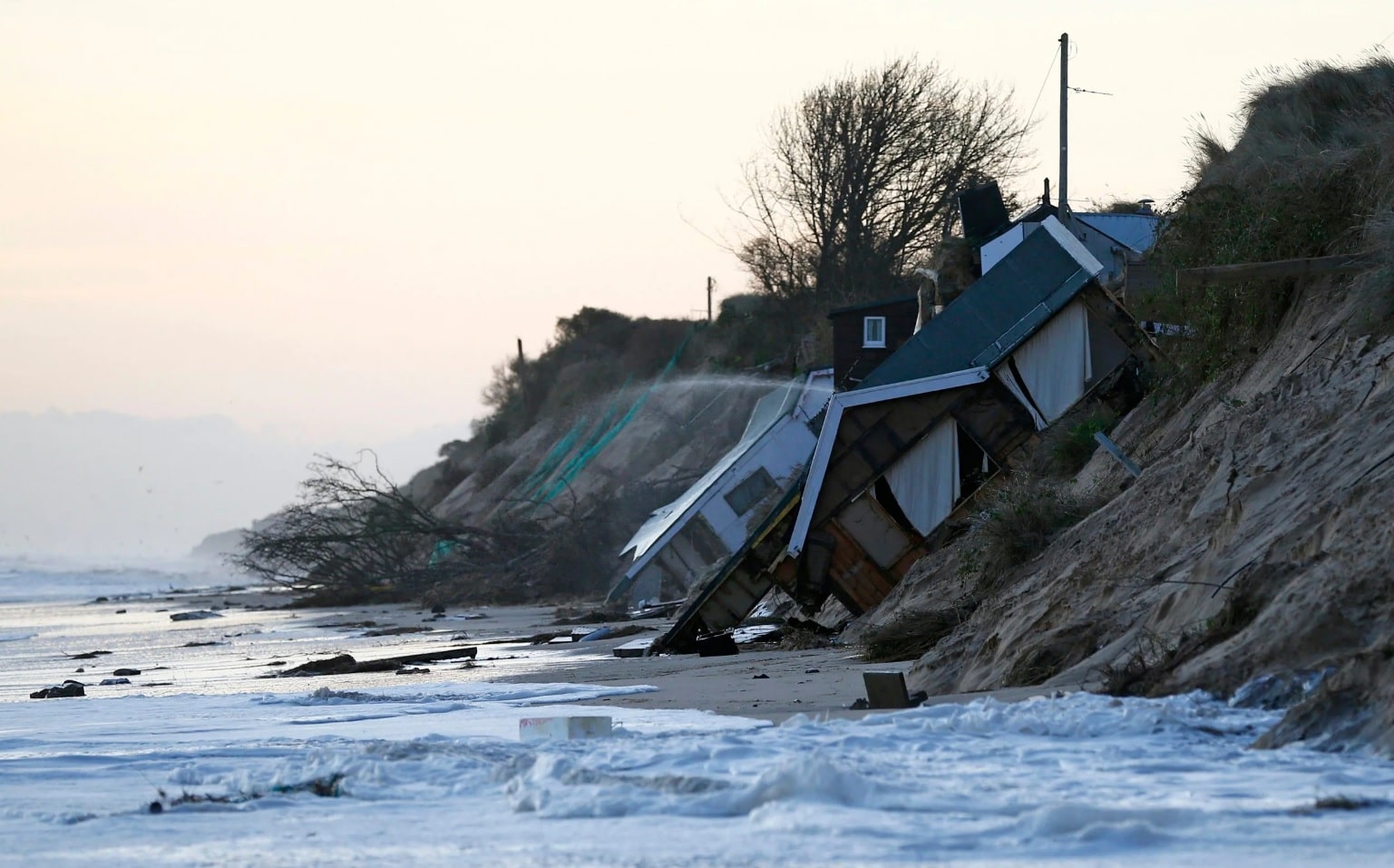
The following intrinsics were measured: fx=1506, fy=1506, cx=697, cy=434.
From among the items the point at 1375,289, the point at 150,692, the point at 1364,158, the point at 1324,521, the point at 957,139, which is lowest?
the point at 150,692

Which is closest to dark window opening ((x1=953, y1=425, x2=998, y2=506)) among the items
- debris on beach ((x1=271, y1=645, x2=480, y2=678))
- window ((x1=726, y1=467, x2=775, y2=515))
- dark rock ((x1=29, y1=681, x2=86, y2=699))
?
debris on beach ((x1=271, y1=645, x2=480, y2=678))

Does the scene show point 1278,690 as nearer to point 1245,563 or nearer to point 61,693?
point 1245,563

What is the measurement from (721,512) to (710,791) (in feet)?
73.1

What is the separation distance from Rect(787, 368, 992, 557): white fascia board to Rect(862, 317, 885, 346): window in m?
15.9

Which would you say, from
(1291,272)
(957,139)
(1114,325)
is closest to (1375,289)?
(1291,272)

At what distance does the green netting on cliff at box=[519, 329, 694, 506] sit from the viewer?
149 feet

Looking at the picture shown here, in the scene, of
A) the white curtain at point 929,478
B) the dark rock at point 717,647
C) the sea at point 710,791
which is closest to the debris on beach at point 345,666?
the dark rock at point 717,647

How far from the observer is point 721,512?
2853 cm

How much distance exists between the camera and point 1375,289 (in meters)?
11.0

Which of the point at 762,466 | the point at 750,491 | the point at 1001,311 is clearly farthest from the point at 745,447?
the point at 1001,311

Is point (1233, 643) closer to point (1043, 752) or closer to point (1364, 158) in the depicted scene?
point (1043, 752)

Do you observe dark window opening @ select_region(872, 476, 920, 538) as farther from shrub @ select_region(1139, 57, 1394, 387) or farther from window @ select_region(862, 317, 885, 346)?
window @ select_region(862, 317, 885, 346)

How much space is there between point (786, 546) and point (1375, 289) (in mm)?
8359

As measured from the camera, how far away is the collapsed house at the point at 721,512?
27.4 metres
